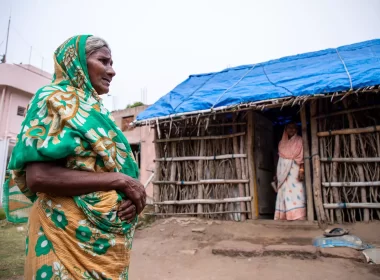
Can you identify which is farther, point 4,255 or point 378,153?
point 378,153

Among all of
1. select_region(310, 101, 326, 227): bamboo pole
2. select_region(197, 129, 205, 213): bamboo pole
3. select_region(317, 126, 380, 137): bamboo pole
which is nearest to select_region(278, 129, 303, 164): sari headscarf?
select_region(310, 101, 326, 227): bamboo pole

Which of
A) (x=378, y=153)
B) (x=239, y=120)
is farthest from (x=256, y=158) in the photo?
(x=378, y=153)

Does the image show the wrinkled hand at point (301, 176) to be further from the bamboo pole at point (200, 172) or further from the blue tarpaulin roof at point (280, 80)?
the bamboo pole at point (200, 172)

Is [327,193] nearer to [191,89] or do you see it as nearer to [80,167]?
[191,89]

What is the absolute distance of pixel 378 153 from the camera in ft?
16.8

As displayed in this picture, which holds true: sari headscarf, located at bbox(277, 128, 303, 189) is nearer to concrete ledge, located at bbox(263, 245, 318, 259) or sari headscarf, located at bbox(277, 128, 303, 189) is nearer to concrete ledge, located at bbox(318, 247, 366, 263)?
concrete ledge, located at bbox(263, 245, 318, 259)

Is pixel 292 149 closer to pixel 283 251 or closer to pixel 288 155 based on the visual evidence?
pixel 288 155

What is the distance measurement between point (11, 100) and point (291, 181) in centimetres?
1313

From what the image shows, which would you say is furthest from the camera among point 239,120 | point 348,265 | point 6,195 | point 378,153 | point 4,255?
point 239,120

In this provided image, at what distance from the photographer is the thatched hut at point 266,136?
521 cm

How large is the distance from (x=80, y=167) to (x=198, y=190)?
17.5ft

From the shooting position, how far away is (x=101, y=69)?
4.79 ft

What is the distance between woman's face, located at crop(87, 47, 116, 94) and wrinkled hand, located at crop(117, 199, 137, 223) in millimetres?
568

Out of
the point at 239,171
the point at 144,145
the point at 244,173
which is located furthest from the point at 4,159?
the point at 244,173
